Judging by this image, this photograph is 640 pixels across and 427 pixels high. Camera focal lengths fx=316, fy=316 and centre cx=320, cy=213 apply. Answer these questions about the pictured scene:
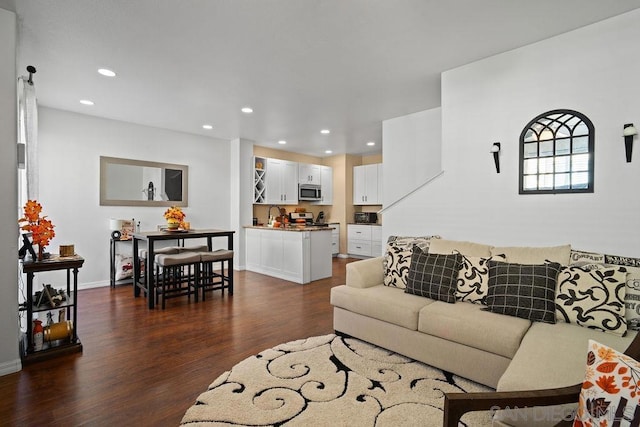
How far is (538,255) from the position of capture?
248 cm

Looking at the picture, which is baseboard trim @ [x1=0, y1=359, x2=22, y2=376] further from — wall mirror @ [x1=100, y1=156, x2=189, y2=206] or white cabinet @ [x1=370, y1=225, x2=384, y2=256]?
white cabinet @ [x1=370, y1=225, x2=384, y2=256]

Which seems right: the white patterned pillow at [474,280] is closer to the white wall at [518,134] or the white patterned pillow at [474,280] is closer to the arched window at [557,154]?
the white wall at [518,134]

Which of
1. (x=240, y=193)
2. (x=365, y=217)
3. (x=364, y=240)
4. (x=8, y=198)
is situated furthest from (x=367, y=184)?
(x=8, y=198)

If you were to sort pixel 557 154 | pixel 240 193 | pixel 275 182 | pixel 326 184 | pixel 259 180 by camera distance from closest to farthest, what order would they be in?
pixel 557 154
pixel 240 193
pixel 259 180
pixel 275 182
pixel 326 184

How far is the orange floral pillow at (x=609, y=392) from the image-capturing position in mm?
949

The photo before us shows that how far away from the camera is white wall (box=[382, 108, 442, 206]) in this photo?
14.8 feet

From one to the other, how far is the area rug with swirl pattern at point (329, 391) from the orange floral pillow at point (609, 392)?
0.91 m

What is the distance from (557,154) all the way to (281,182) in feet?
17.9

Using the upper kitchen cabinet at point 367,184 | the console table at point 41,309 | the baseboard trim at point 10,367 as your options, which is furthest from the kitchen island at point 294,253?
the baseboard trim at point 10,367

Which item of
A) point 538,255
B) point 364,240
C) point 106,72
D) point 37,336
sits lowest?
point 37,336

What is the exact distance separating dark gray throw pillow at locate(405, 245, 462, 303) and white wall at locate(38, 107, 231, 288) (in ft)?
15.4

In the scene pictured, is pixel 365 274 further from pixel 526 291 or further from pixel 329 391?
pixel 526 291

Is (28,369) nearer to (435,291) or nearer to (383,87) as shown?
(435,291)

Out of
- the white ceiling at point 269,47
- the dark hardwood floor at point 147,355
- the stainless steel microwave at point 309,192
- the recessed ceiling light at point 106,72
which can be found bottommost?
the dark hardwood floor at point 147,355
